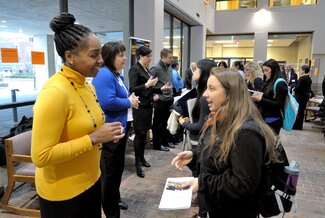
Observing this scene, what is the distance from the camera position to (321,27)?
11.1 meters

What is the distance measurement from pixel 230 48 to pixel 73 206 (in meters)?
14.3

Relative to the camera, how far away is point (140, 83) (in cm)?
366

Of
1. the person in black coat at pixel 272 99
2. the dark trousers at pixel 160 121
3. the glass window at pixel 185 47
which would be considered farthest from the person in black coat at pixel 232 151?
the glass window at pixel 185 47

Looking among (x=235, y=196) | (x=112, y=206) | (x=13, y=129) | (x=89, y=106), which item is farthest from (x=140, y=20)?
(x=235, y=196)

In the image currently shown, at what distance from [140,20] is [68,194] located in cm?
484

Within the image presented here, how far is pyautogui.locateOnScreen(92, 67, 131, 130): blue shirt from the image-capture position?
2.13 metres

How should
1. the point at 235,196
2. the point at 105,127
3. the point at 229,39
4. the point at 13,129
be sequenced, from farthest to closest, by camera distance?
the point at 229,39
the point at 13,129
the point at 105,127
the point at 235,196

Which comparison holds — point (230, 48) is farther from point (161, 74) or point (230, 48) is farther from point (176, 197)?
point (176, 197)

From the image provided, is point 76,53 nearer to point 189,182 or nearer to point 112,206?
point 189,182

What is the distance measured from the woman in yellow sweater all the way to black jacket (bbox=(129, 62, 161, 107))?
2.21 m

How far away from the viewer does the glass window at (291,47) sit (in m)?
12.1

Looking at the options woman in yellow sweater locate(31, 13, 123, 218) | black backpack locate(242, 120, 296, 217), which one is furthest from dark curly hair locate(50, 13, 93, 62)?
black backpack locate(242, 120, 296, 217)

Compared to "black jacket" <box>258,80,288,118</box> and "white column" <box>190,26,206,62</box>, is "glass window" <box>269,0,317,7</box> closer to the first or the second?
"white column" <box>190,26,206,62</box>

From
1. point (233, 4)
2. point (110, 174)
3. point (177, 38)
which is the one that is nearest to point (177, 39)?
point (177, 38)
